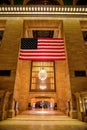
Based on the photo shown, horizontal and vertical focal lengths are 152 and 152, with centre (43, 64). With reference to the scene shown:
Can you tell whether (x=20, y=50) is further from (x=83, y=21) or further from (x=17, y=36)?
(x=83, y=21)

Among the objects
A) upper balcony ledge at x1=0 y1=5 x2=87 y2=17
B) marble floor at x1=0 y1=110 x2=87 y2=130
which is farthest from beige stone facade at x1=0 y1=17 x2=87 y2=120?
marble floor at x1=0 y1=110 x2=87 y2=130

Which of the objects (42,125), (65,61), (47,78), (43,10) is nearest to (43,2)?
(43,10)

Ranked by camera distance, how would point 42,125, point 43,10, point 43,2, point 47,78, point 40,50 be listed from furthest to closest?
point 47,78 → point 43,2 → point 43,10 → point 40,50 → point 42,125

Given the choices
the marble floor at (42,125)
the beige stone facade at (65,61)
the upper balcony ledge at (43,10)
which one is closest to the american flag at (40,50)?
the beige stone facade at (65,61)

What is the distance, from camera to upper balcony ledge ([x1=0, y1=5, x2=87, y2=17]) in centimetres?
1226

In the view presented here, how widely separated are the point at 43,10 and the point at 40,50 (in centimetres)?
425

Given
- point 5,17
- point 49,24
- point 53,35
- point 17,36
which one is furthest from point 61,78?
point 5,17

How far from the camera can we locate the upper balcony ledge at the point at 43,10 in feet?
40.2

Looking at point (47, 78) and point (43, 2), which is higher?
point (43, 2)

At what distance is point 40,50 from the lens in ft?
32.9

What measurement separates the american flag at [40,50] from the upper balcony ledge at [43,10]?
11.4 feet

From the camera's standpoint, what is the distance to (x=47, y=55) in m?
9.90

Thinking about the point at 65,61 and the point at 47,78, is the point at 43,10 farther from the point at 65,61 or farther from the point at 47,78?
the point at 47,78

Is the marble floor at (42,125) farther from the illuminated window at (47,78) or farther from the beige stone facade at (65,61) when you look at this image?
the illuminated window at (47,78)
